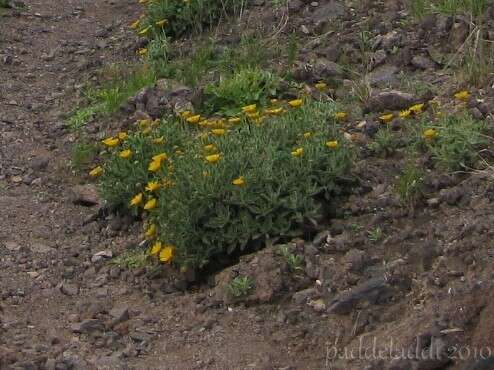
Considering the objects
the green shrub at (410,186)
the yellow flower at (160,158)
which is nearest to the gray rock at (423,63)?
the green shrub at (410,186)

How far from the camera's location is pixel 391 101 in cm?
603

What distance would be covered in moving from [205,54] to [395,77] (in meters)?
1.34

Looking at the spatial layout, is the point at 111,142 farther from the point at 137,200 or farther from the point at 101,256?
the point at 101,256

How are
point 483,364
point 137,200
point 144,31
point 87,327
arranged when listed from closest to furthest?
point 483,364 < point 87,327 < point 137,200 < point 144,31

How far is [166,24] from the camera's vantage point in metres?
7.70

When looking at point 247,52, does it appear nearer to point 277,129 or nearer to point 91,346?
point 277,129

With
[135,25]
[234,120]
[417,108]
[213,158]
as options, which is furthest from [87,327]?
[135,25]

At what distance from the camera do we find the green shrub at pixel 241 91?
6.40 m

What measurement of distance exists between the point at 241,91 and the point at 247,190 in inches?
59.5

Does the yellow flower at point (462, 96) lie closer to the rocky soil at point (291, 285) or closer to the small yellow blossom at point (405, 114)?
the rocky soil at point (291, 285)

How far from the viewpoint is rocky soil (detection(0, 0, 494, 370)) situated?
14.2 ft

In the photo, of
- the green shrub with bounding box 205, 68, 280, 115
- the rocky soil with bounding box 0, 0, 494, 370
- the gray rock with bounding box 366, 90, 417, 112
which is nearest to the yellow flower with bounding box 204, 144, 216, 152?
the rocky soil with bounding box 0, 0, 494, 370

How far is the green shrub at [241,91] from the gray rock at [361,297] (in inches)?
78.8

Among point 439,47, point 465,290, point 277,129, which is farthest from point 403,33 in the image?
point 465,290
